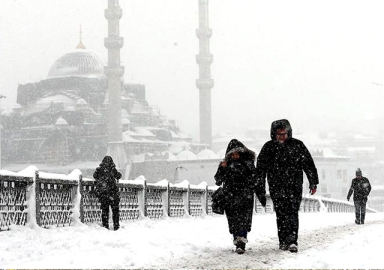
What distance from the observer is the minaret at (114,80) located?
81812 millimetres

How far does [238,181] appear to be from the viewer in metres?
6.82

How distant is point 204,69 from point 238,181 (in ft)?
294

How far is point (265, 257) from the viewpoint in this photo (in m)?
6.00

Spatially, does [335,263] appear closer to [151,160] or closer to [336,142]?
[151,160]

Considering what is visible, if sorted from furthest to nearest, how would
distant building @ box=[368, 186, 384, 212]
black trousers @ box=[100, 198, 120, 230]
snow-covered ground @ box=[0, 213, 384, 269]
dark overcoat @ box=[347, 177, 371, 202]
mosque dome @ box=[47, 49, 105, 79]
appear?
mosque dome @ box=[47, 49, 105, 79], distant building @ box=[368, 186, 384, 212], dark overcoat @ box=[347, 177, 371, 202], black trousers @ box=[100, 198, 120, 230], snow-covered ground @ box=[0, 213, 384, 269]

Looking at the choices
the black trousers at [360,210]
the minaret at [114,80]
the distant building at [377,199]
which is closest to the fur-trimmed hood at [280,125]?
the black trousers at [360,210]

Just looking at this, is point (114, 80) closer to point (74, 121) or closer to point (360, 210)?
point (74, 121)

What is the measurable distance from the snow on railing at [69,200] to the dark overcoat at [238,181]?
2911 mm

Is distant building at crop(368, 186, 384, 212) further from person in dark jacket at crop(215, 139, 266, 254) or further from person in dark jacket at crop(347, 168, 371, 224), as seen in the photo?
person in dark jacket at crop(215, 139, 266, 254)

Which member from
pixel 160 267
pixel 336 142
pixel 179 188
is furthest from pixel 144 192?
pixel 336 142

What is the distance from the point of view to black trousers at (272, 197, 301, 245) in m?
6.50

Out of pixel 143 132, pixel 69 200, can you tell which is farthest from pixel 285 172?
pixel 143 132

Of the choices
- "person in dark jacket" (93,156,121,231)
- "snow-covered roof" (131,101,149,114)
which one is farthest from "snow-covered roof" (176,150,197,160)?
"person in dark jacket" (93,156,121,231)

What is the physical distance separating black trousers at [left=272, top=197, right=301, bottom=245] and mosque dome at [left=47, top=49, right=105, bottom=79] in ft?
310
